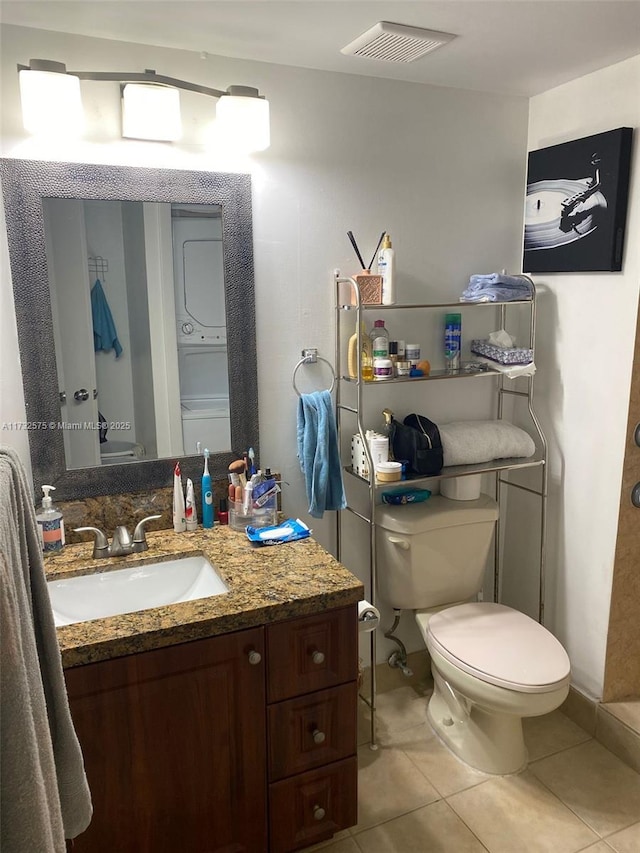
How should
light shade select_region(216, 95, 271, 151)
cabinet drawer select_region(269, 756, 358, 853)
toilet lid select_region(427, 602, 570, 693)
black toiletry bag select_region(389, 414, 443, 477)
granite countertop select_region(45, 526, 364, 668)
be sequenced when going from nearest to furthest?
Result: 1. granite countertop select_region(45, 526, 364, 668)
2. cabinet drawer select_region(269, 756, 358, 853)
3. light shade select_region(216, 95, 271, 151)
4. toilet lid select_region(427, 602, 570, 693)
5. black toiletry bag select_region(389, 414, 443, 477)

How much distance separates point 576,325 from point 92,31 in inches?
65.5

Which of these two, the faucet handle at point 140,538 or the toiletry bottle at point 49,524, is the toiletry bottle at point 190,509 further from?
the toiletry bottle at point 49,524

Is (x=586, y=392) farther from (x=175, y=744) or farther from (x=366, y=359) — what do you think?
(x=175, y=744)

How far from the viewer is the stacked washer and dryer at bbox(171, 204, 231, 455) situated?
6.09 feet

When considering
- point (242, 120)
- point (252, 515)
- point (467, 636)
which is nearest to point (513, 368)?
point (467, 636)

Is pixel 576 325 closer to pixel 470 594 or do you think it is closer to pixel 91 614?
pixel 470 594

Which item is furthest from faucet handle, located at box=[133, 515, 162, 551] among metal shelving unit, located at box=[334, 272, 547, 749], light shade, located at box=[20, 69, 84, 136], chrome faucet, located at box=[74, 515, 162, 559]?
light shade, located at box=[20, 69, 84, 136]

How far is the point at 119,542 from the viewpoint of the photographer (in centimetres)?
178

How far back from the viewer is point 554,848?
1825 millimetres

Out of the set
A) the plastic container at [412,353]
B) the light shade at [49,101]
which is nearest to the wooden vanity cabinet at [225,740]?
the plastic container at [412,353]

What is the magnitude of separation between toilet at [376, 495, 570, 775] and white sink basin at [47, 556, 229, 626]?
2.30 feet

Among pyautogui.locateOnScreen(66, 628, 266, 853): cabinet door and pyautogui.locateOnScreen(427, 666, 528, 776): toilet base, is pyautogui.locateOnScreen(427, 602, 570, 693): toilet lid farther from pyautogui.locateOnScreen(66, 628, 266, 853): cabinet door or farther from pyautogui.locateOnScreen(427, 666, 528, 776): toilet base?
pyautogui.locateOnScreen(66, 628, 266, 853): cabinet door

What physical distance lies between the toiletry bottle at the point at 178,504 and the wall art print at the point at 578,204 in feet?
4.69

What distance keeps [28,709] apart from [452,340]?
6.01ft
